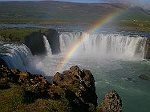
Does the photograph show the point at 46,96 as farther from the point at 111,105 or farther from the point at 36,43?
the point at 36,43

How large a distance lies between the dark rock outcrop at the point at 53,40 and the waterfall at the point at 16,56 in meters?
13.1

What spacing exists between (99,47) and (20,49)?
21.4 metres

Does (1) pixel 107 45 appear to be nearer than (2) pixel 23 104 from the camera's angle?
No

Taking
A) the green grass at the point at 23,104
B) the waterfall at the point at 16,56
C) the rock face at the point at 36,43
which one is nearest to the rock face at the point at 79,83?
the green grass at the point at 23,104

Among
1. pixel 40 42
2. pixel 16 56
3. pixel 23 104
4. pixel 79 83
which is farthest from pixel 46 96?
pixel 40 42

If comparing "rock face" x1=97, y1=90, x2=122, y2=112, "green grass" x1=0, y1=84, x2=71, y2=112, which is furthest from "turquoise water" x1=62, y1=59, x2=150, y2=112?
"green grass" x1=0, y1=84, x2=71, y2=112

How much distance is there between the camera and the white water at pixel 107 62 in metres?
31.2

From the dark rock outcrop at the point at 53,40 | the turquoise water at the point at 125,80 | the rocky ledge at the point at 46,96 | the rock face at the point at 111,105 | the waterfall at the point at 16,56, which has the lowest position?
the turquoise water at the point at 125,80

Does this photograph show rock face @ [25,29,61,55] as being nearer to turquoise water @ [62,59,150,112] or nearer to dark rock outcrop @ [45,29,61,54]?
dark rock outcrop @ [45,29,61,54]

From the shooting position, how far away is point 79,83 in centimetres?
1719

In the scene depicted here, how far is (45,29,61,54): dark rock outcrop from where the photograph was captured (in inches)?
2178

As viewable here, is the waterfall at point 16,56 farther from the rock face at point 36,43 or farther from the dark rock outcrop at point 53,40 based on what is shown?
the dark rock outcrop at point 53,40

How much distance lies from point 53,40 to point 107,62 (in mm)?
13414

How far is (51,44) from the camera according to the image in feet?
181
